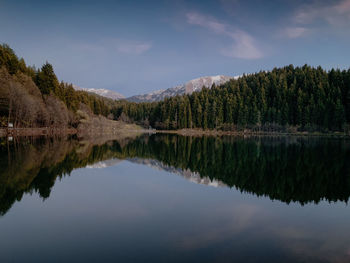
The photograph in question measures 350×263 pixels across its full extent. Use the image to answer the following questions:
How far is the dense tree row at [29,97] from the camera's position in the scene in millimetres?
45844

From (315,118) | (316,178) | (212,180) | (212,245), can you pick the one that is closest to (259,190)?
(212,180)

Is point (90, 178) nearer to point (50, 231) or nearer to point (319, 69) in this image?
point (50, 231)

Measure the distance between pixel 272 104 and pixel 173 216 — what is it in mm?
101903

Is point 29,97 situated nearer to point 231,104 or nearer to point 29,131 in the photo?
point 29,131

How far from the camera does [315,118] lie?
83125 mm

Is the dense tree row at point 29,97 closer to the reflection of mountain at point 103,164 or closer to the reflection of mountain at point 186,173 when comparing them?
the reflection of mountain at point 103,164

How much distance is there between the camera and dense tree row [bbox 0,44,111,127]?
4584 cm

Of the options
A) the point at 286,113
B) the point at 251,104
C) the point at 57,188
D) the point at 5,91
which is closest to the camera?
the point at 57,188

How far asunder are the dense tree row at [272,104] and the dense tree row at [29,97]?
47.4 meters

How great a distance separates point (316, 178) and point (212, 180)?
5990mm

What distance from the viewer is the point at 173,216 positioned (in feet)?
28.1

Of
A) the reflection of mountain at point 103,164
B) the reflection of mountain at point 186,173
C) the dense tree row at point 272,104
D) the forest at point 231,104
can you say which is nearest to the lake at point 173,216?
the reflection of mountain at point 186,173

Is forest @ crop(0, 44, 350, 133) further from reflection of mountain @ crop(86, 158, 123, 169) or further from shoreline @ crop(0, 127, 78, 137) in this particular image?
reflection of mountain @ crop(86, 158, 123, 169)

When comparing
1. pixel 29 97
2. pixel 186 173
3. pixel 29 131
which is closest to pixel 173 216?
pixel 186 173
